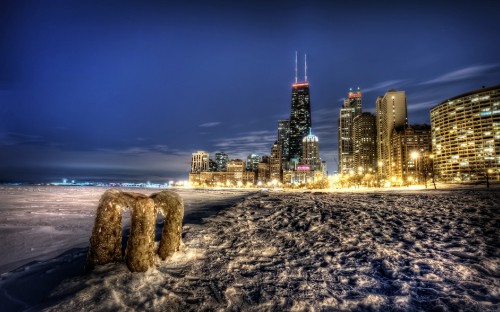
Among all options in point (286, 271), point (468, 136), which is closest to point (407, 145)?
point (468, 136)

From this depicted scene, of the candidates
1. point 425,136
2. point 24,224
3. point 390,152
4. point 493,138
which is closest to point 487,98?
point 493,138

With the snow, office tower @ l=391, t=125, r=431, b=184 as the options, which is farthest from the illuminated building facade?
the snow

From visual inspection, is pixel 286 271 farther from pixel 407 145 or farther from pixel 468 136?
pixel 407 145

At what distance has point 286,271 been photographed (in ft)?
17.7

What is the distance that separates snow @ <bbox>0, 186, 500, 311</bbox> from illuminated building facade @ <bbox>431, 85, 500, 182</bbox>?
158066mm

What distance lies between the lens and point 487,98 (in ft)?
458

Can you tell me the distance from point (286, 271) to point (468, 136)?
633 ft

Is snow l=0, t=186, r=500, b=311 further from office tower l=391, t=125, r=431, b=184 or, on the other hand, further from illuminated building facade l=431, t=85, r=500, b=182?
office tower l=391, t=125, r=431, b=184

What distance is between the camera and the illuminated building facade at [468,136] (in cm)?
13500

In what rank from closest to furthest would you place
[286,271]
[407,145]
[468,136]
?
[286,271]
[468,136]
[407,145]

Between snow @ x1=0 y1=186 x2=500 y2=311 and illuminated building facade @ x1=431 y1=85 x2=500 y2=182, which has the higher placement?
illuminated building facade @ x1=431 y1=85 x2=500 y2=182

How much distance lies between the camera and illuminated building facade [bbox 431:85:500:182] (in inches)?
5315

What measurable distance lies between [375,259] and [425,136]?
21631 cm

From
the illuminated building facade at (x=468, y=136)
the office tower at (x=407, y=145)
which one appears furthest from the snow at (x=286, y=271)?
the office tower at (x=407, y=145)
